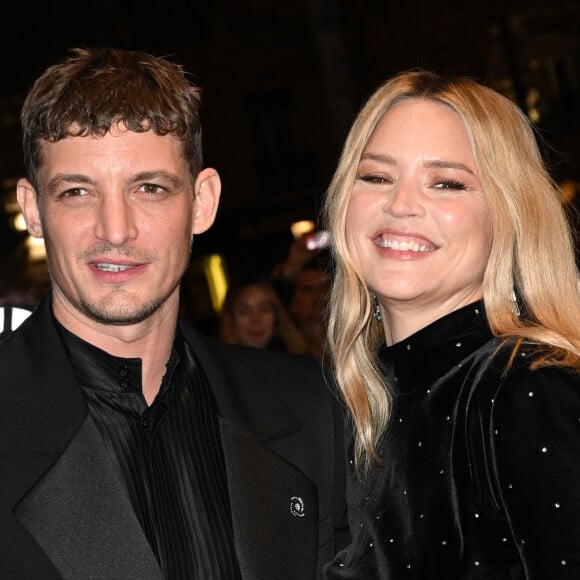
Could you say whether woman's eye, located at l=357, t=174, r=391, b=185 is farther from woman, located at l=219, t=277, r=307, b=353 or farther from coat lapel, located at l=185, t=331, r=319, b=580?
woman, located at l=219, t=277, r=307, b=353

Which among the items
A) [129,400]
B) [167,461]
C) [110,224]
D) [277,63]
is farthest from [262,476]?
[277,63]

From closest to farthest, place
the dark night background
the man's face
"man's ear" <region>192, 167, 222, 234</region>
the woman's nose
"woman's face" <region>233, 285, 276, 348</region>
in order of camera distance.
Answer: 1. the man's face
2. the woman's nose
3. "man's ear" <region>192, 167, 222, 234</region>
4. "woman's face" <region>233, 285, 276, 348</region>
5. the dark night background

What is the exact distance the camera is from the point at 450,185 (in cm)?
289

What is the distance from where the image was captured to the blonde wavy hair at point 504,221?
287cm

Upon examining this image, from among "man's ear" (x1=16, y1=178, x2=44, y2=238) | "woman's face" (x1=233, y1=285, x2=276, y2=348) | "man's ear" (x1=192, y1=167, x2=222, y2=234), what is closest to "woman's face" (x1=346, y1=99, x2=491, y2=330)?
"man's ear" (x1=192, y1=167, x2=222, y2=234)

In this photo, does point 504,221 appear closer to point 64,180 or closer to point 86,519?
point 64,180

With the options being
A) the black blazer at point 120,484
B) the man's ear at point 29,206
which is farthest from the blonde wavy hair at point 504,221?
the man's ear at point 29,206

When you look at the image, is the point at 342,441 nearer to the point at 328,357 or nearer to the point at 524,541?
the point at 328,357

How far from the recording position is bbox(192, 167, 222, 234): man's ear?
311 centimetres

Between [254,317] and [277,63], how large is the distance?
13508mm

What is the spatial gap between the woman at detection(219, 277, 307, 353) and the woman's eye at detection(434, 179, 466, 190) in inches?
146

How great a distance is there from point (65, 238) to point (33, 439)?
573 millimetres

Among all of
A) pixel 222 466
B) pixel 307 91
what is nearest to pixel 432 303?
pixel 222 466

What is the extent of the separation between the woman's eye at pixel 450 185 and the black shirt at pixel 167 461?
991 mm
